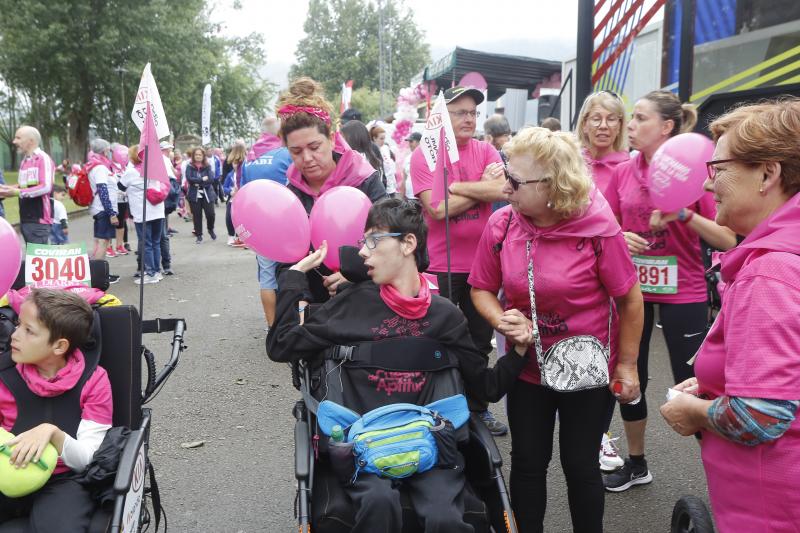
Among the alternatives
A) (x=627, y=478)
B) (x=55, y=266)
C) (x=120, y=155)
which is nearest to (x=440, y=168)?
(x=55, y=266)

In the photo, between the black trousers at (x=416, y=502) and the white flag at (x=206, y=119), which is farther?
the white flag at (x=206, y=119)

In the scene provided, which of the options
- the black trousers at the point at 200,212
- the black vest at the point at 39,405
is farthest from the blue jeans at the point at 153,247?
the black vest at the point at 39,405

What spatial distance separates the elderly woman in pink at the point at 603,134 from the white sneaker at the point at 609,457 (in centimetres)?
144

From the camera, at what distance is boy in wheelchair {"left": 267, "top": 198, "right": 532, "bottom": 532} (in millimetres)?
→ 2604

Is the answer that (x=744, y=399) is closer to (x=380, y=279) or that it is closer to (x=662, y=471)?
(x=380, y=279)

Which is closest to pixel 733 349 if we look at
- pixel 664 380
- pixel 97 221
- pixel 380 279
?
pixel 380 279

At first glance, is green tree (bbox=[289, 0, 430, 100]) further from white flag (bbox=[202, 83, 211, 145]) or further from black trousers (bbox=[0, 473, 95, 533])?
black trousers (bbox=[0, 473, 95, 533])

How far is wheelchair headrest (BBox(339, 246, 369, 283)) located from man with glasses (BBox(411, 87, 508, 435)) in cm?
128

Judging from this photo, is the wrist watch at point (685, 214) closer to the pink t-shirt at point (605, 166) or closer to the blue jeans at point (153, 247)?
the pink t-shirt at point (605, 166)

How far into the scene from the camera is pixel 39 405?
2586mm

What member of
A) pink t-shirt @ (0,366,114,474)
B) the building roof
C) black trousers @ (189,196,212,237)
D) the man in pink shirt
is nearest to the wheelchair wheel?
pink t-shirt @ (0,366,114,474)

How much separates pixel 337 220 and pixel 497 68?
15.7m

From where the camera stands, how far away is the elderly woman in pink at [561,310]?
251cm

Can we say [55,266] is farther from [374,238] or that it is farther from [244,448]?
[244,448]
